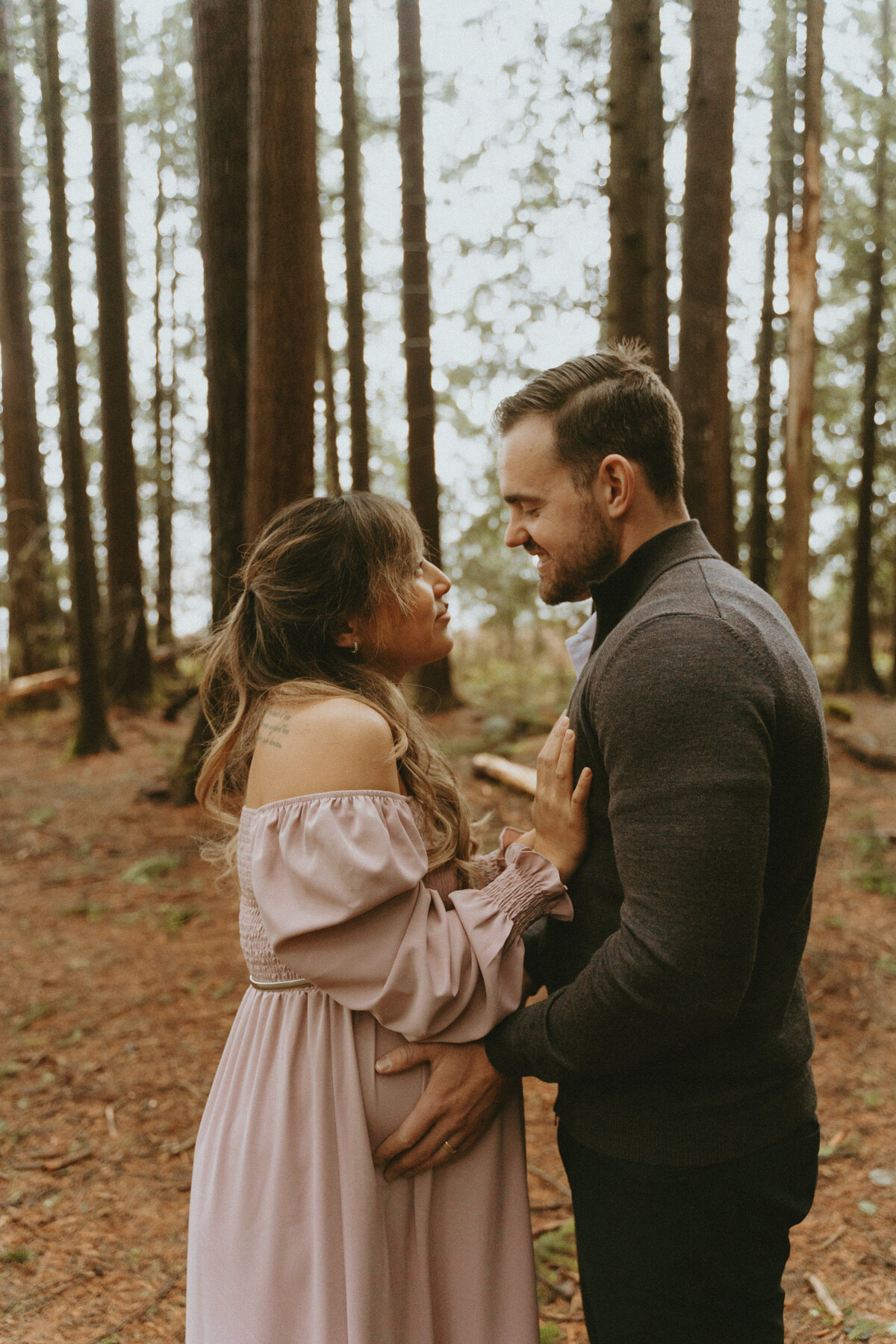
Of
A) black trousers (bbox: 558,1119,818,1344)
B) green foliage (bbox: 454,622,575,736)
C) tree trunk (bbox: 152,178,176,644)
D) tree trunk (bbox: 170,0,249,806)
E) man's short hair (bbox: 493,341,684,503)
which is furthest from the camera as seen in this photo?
tree trunk (bbox: 152,178,176,644)

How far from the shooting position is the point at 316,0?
4.98 m

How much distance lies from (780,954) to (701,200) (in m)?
6.45

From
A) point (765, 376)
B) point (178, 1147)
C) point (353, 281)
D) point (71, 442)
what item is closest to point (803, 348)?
point (765, 376)

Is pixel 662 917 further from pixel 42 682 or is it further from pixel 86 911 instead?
pixel 42 682

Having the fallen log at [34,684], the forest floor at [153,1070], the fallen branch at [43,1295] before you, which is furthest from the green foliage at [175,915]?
the fallen log at [34,684]

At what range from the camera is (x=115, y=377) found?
12273 mm

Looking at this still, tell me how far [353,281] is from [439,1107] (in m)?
11.6

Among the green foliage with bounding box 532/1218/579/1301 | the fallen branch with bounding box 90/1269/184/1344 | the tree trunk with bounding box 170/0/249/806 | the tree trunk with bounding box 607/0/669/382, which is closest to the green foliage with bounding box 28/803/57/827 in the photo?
the tree trunk with bounding box 170/0/249/806

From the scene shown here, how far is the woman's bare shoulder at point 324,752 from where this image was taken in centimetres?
191

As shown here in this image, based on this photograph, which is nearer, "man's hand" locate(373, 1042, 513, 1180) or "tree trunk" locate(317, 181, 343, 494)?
"man's hand" locate(373, 1042, 513, 1180)

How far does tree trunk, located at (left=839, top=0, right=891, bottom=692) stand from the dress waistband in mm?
14746

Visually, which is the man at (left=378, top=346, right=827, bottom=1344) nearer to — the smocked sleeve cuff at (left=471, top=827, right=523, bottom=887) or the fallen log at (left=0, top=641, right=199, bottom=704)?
the smocked sleeve cuff at (left=471, top=827, right=523, bottom=887)

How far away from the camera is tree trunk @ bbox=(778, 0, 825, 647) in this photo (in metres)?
9.77

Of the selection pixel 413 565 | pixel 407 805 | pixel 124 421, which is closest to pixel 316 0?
pixel 413 565
